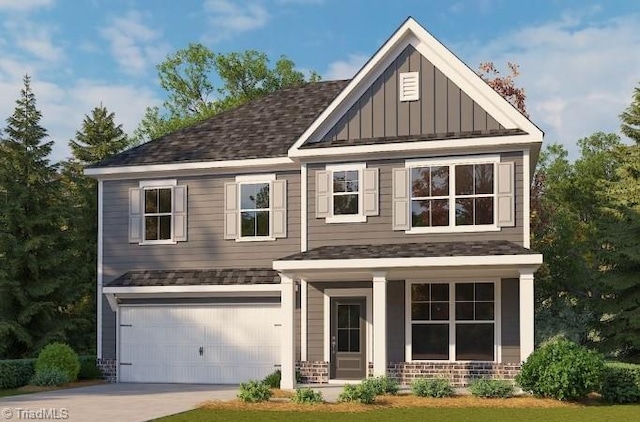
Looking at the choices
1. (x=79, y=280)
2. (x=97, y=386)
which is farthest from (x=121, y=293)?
(x=79, y=280)

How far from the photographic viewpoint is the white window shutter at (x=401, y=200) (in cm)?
2227

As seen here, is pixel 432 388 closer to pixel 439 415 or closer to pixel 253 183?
pixel 439 415

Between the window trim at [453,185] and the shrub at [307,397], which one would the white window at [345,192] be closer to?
the window trim at [453,185]

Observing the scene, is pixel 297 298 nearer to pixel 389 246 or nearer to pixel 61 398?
pixel 389 246

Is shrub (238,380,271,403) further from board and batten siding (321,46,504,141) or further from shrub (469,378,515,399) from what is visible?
board and batten siding (321,46,504,141)

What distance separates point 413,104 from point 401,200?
2.54 meters

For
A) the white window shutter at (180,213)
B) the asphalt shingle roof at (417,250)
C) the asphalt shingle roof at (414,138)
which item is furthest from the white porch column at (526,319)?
the white window shutter at (180,213)

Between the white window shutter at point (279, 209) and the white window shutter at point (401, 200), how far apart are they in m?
3.25

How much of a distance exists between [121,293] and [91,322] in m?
8.56

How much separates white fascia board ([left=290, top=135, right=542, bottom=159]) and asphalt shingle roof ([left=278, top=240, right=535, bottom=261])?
240 cm

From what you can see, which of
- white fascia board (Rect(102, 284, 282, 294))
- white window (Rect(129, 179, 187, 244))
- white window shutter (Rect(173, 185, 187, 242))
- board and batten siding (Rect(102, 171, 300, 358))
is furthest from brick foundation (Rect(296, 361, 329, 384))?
white window (Rect(129, 179, 187, 244))

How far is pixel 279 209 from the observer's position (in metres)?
23.9

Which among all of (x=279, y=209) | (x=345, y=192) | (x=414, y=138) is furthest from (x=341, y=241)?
(x=414, y=138)

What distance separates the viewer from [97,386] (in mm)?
23172
